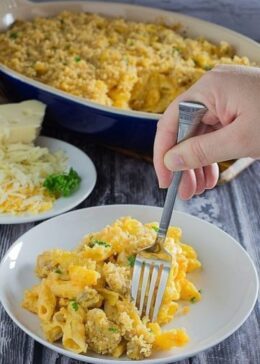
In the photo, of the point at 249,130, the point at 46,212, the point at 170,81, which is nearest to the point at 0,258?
the point at 46,212

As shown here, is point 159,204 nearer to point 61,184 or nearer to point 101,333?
point 61,184

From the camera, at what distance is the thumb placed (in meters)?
1.63

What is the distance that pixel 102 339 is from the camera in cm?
161

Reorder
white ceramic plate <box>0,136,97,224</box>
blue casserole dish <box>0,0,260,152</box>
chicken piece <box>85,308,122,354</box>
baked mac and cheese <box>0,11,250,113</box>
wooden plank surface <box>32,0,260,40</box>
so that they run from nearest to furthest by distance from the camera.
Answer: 1. chicken piece <box>85,308,122,354</box>
2. white ceramic plate <box>0,136,97,224</box>
3. blue casserole dish <box>0,0,260,152</box>
4. baked mac and cheese <box>0,11,250,113</box>
5. wooden plank surface <box>32,0,260,40</box>

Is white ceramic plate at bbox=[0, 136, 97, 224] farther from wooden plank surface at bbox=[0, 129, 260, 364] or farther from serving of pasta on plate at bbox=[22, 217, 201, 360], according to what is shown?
serving of pasta on plate at bbox=[22, 217, 201, 360]

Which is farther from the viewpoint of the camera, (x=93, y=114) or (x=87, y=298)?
(x=93, y=114)

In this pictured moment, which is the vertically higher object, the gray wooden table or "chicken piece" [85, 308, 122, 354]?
"chicken piece" [85, 308, 122, 354]

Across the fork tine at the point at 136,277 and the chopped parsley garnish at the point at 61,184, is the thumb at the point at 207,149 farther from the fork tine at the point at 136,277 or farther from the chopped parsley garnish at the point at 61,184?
the chopped parsley garnish at the point at 61,184

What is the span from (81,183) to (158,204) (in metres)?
0.24

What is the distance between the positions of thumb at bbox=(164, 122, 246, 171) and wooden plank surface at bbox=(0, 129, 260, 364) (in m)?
0.44

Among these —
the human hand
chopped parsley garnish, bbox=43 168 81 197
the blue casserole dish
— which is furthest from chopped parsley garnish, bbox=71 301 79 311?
the blue casserole dish

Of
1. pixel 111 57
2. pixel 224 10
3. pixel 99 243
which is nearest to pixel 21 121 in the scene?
pixel 111 57

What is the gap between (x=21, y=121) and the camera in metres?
2.48

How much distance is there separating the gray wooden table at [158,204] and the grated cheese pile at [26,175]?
0.21 feet
